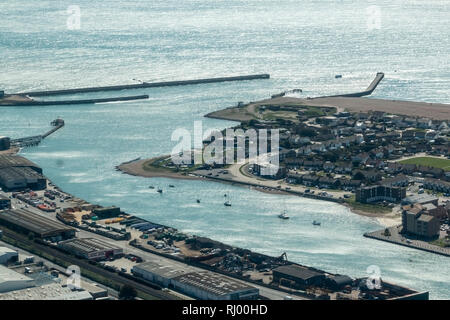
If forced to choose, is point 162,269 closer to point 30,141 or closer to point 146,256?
point 146,256

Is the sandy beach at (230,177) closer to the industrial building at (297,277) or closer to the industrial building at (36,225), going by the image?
the industrial building at (36,225)

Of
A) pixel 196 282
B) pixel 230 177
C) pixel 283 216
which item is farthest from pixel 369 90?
pixel 196 282

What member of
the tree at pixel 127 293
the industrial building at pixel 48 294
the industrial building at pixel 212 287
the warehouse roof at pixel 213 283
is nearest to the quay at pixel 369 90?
the warehouse roof at pixel 213 283

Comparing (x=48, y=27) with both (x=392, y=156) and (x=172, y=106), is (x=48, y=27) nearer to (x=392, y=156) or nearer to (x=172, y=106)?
(x=172, y=106)

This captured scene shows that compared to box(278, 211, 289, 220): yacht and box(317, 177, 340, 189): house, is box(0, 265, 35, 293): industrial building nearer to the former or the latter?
box(278, 211, 289, 220): yacht

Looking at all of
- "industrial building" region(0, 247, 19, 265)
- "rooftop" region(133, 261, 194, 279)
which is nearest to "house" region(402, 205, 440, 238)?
"rooftop" region(133, 261, 194, 279)

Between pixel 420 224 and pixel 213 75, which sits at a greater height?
pixel 213 75
